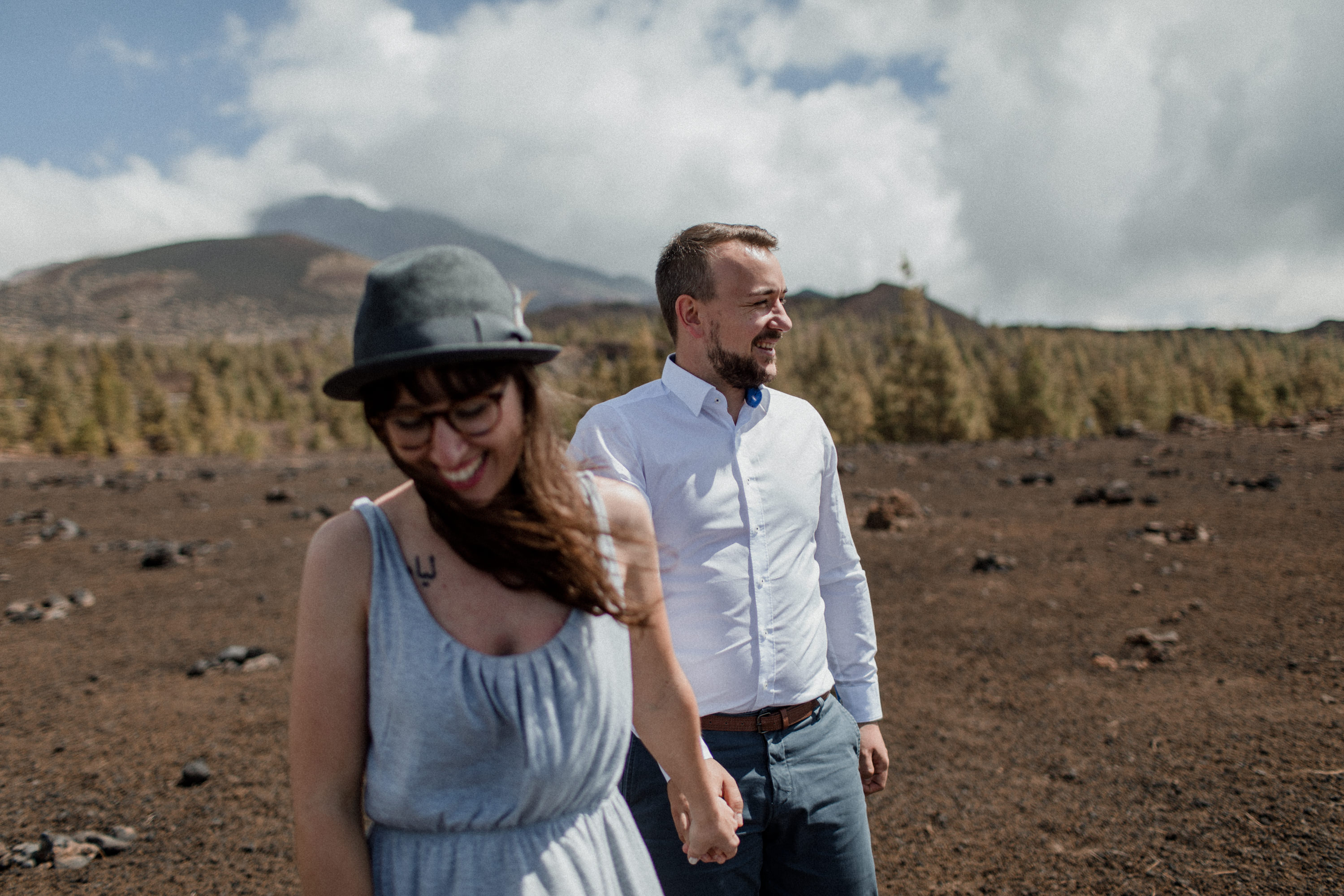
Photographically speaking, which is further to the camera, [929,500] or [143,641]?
[929,500]

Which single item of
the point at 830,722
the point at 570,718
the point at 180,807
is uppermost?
the point at 570,718

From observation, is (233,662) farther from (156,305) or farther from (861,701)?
(156,305)

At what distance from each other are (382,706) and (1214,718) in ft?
20.2

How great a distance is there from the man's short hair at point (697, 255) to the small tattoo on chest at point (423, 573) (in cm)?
138

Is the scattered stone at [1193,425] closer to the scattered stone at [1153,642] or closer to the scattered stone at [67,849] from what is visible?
the scattered stone at [1153,642]

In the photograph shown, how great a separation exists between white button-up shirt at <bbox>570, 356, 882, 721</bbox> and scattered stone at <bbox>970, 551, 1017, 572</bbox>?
317 inches

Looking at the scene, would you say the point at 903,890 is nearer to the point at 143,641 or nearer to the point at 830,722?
the point at 830,722

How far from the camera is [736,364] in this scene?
2.43 metres

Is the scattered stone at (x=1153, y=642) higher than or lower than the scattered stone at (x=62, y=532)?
higher

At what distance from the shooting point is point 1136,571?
30.5 feet

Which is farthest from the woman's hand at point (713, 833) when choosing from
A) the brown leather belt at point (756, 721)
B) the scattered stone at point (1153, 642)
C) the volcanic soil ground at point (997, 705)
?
the scattered stone at point (1153, 642)

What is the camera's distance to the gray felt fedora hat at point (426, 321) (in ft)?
4.14

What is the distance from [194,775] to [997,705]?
5.77 metres

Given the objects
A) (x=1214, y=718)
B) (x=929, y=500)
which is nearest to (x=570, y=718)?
(x=1214, y=718)
